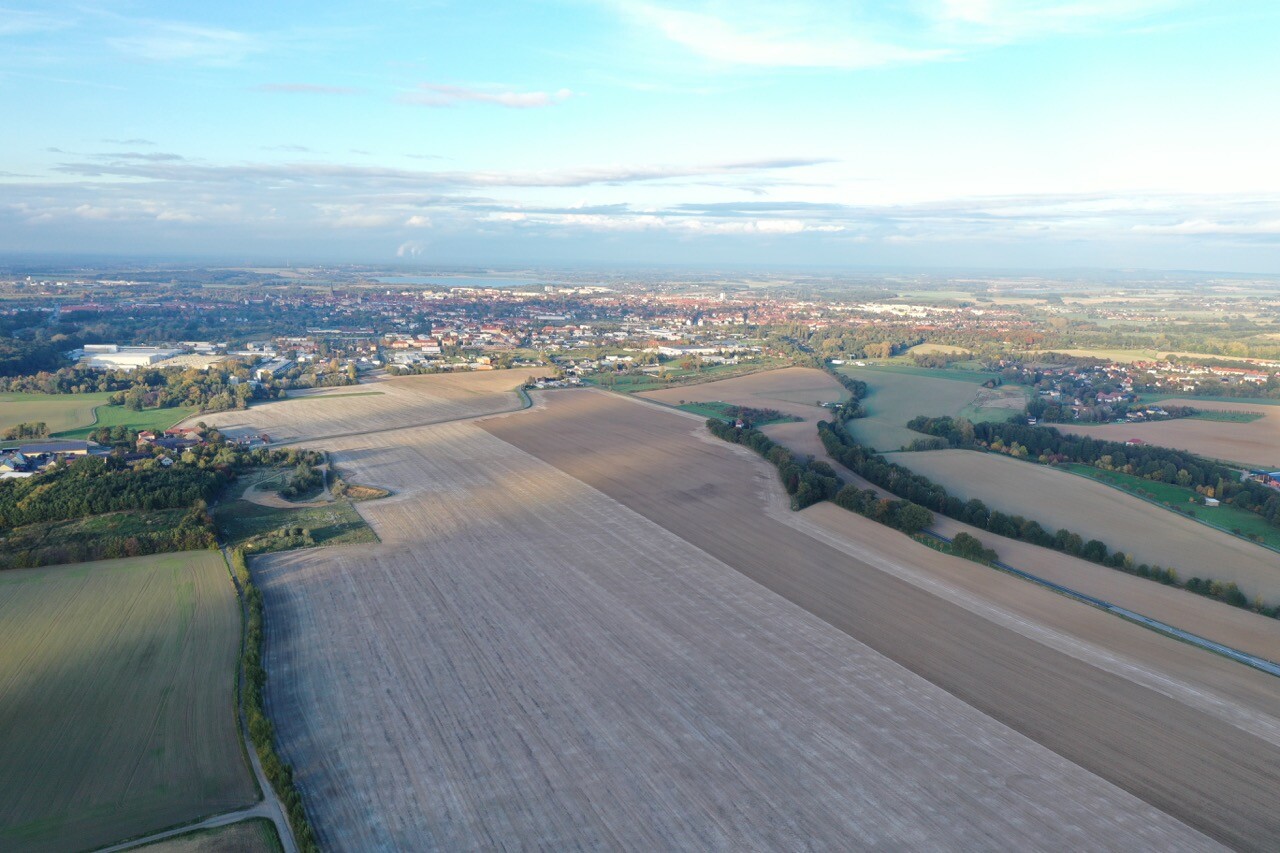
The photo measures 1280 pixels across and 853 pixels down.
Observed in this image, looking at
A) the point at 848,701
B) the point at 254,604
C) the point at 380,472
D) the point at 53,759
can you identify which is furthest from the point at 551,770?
the point at 380,472

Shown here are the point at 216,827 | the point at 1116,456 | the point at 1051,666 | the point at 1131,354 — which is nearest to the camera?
the point at 216,827

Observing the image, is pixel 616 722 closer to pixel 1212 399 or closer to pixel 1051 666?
pixel 1051 666

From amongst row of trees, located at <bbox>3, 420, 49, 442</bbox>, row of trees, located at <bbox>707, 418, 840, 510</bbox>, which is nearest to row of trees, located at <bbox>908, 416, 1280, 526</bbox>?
row of trees, located at <bbox>707, 418, 840, 510</bbox>

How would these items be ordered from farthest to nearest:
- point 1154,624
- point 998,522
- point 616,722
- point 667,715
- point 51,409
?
point 51,409 → point 998,522 → point 1154,624 → point 667,715 → point 616,722

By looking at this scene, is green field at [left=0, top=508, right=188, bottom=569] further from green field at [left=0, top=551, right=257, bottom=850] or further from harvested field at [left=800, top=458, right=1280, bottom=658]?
harvested field at [left=800, top=458, right=1280, bottom=658]

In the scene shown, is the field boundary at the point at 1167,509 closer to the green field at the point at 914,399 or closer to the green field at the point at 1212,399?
the green field at the point at 914,399

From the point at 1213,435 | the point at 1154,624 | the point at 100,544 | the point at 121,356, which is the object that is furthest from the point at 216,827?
the point at 121,356
